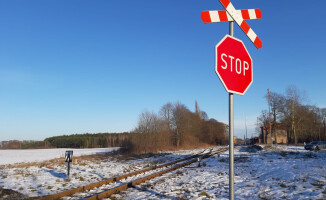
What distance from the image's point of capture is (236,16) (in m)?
3.12

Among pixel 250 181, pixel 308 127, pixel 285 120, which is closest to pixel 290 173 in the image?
pixel 250 181

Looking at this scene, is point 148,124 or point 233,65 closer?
point 233,65

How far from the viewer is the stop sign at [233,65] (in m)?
2.68

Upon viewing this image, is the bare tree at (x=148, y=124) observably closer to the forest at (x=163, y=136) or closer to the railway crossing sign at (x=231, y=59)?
Answer: the forest at (x=163, y=136)

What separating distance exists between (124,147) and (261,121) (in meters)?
41.4

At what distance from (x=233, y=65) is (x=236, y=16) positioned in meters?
0.76

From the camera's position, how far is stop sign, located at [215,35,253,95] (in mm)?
2684

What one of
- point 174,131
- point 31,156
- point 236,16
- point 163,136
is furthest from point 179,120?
point 236,16

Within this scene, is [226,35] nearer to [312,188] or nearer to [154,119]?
[312,188]

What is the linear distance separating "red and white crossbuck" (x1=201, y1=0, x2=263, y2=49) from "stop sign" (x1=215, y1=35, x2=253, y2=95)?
32 cm

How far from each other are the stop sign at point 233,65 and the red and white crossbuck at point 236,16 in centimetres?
32

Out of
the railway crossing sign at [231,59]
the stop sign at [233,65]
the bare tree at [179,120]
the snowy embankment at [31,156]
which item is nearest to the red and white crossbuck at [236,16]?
the railway crossing sign at [231,59]

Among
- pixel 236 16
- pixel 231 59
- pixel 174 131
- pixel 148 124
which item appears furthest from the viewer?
pixel 174 131

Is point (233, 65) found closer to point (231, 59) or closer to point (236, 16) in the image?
point (231, 59)
